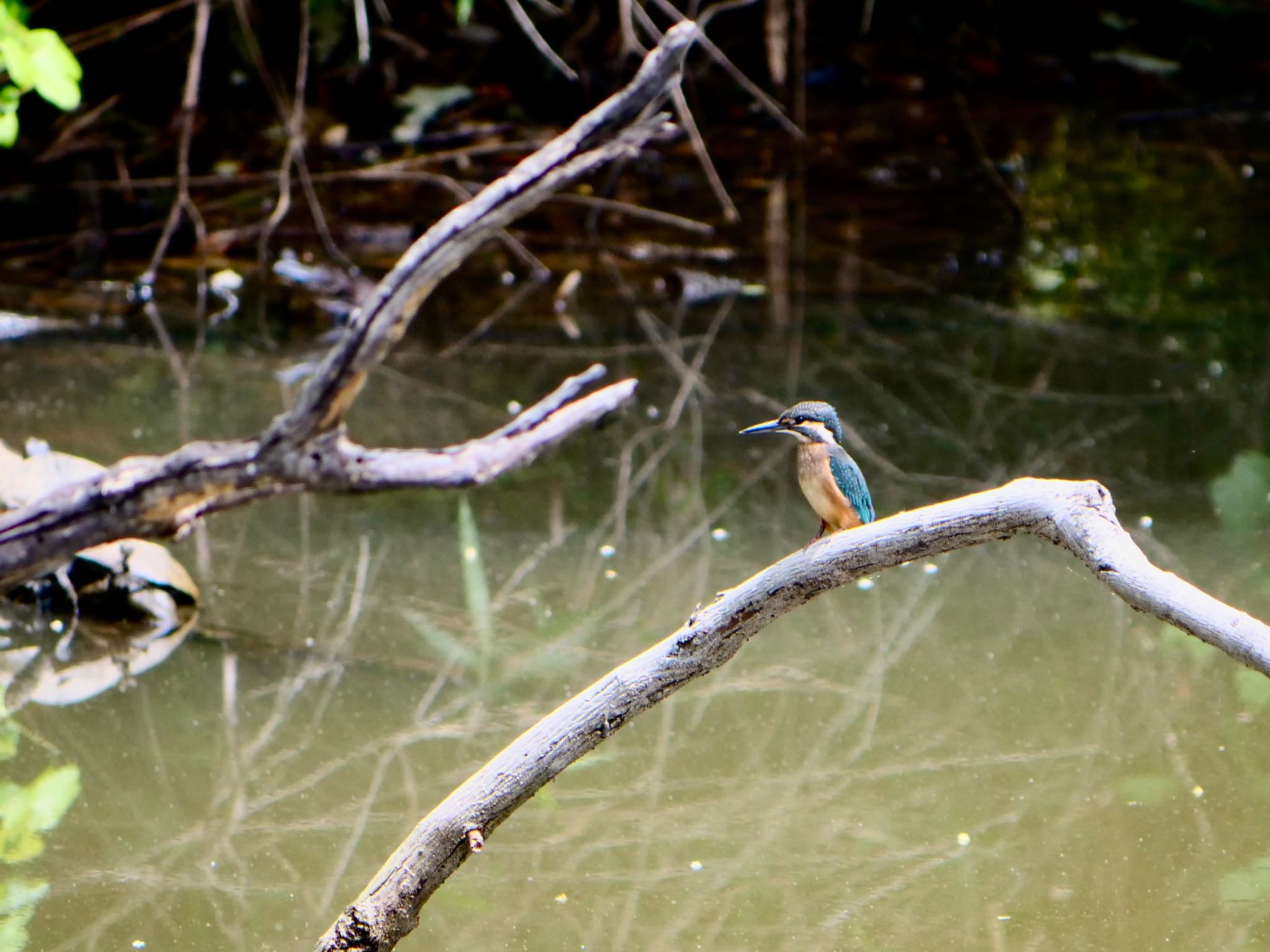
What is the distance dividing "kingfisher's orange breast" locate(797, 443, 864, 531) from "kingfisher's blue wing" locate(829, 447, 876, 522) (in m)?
0.01

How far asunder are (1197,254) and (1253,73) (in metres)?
4.82

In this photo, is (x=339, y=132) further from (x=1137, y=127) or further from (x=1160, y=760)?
(x=1160, y=760)

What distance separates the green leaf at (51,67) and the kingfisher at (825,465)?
2.44 metres

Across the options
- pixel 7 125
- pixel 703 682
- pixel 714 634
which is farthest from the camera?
pixel 7 125

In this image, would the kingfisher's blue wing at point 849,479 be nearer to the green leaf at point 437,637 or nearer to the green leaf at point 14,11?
the green leaf at point 437,637

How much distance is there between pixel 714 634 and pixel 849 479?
0.58 m

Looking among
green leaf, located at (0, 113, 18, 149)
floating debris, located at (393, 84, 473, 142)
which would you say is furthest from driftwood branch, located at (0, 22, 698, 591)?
floating debris, located at (393, 84, 473, 142)

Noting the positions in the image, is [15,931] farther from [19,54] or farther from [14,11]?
[14,11]

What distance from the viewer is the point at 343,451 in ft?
7.75

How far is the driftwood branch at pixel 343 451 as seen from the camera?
84.1 inches

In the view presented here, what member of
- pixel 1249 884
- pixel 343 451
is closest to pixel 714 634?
pixel 343 451

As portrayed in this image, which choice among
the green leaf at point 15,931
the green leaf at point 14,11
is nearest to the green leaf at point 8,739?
the green leaf at point 15,931

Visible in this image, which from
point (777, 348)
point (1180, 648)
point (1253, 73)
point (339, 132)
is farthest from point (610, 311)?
point (1253, 73)

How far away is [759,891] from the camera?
8.56 ft
